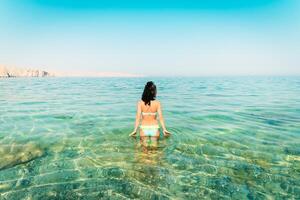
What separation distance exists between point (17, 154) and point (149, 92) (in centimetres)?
425

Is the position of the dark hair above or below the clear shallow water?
above

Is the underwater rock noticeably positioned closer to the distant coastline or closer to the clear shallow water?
the clear shallow water

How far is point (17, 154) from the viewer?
8.11 meters

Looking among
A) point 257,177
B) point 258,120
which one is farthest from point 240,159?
point 258,120

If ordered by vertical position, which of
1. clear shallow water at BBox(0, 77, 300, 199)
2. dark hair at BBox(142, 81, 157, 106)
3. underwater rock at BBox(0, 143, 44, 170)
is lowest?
underwater rock at BBox(0, 143, 44, 170)

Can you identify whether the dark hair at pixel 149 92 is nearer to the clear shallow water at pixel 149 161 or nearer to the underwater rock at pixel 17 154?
the clear shallow water at pixel 149 161

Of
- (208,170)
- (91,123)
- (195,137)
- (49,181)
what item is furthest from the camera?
(91,123)

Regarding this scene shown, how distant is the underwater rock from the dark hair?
3441mm

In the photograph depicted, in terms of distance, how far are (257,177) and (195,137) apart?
3.86 meters

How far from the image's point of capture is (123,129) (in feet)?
37.2

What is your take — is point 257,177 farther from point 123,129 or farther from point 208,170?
point 123,129

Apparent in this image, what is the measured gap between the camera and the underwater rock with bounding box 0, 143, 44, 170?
7.38 meters

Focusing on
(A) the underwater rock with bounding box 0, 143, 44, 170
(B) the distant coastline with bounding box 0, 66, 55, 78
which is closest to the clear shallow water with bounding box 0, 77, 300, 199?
(A) the underwater rock with bounding box 0, 143, 44, 170

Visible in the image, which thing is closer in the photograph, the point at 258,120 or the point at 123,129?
the point at 123,129
